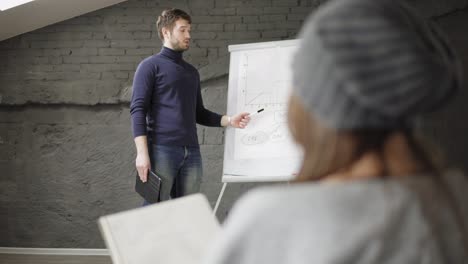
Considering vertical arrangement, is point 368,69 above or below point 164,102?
above

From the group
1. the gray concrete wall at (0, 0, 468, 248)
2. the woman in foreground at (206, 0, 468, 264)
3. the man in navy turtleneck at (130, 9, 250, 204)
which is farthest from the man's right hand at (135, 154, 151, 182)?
the woman in foreground at (206, 0, 468, 264)

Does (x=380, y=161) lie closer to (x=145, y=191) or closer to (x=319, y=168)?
(x=319, y=168)

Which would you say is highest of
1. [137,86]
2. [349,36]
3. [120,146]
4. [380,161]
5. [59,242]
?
[349,36]

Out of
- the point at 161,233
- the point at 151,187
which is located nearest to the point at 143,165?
the point at 151,187

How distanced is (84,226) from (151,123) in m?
1.59

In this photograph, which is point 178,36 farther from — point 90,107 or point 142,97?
point 90,107

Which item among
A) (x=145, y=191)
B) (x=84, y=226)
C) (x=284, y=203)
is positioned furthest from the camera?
Answer: (x=84, y=226)

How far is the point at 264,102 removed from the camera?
8.77ft

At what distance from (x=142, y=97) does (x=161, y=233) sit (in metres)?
1.25

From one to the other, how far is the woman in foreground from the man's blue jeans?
5.42ft

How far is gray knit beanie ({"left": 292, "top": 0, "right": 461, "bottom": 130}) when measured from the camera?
0.53 metres

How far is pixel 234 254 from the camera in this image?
1.79 ft

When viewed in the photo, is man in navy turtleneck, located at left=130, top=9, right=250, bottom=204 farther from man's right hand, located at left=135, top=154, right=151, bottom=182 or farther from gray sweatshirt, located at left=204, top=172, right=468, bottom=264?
gray sweatshirt, located at left=204, top=172, right=468, bottom=264

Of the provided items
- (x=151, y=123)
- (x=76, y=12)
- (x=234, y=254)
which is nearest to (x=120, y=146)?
(x=76, y=12)
